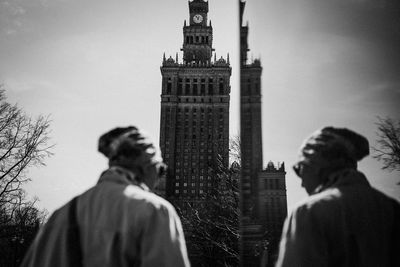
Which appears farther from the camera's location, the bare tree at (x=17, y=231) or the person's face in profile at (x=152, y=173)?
the bare tree at (x=17, y=231)

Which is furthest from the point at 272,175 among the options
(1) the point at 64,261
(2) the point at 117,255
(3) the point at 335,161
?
(1) the point at 64,261

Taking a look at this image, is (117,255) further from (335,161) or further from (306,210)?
(335,161)

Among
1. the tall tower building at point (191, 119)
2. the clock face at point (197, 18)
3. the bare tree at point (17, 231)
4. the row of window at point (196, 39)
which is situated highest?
the clock face at point (197, 18)

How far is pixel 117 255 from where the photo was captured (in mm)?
1819

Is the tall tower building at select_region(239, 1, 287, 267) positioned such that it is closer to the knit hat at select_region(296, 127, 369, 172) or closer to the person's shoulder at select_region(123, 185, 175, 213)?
the knit hat at select_region(296, 127, 369, 172)

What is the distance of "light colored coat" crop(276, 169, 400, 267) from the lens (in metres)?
1.54

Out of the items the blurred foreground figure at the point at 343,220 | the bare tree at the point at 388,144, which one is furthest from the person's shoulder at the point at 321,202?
the bare tree at the point at 388,144

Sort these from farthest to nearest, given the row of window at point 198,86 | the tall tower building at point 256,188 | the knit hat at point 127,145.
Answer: the row of window at point 198,86, the tall tower building at point 256,188, the knit hat at point 127,145

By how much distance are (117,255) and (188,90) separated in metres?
75.4

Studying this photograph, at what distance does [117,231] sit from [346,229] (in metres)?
1.10

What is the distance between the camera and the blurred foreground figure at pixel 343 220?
1.54 meters

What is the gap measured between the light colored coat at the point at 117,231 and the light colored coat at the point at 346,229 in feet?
1.91

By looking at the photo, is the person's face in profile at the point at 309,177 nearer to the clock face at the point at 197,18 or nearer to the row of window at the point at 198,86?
the row of window at the point at 198,86

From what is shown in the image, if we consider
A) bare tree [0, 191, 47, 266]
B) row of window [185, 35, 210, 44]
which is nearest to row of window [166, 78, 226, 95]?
row of window [185, 35, 210, 44]
